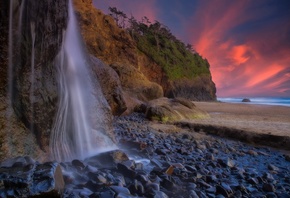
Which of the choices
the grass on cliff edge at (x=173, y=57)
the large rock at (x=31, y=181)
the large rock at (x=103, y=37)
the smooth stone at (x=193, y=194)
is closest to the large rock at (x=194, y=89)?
the grass on cliff edge at (x=173, y=57)

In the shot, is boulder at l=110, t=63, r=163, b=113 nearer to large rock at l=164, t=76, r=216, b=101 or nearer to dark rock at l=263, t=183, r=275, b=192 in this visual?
dark rock at l=263, t=183, r=275, b=192

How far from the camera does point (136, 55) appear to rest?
852 inches

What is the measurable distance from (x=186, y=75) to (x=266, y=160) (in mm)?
33580

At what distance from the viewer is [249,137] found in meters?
6.18

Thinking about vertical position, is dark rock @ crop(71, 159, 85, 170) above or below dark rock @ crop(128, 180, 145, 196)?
above

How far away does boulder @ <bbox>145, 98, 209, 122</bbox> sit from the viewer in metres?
9.36

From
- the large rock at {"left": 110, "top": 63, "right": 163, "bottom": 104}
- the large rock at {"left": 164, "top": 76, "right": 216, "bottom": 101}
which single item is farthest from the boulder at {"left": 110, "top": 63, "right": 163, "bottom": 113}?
the large rock at {"left": 164, "top": 76, "right": 216, "bottom": 101}

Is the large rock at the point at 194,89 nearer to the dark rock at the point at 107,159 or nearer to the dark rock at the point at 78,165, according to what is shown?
the dark rock at the point at 107,159

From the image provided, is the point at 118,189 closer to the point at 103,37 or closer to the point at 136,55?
the point at 103,37

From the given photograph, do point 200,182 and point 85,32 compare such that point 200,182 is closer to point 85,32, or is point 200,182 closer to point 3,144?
point 3,144

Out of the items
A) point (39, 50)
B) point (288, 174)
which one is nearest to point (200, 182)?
point (288, 174)

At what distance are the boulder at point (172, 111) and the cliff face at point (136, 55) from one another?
736 centimetres

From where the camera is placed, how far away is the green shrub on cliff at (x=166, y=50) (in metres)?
33.2

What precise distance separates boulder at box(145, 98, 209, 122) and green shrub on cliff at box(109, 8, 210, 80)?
22.3 meters
